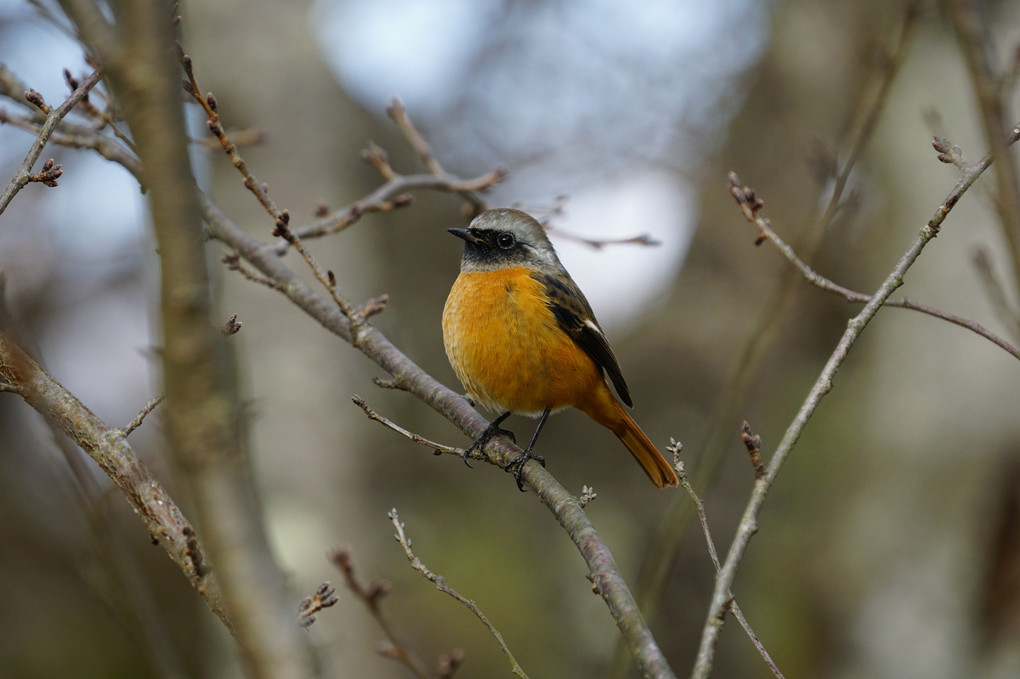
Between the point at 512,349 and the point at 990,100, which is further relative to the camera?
the point at 512,349

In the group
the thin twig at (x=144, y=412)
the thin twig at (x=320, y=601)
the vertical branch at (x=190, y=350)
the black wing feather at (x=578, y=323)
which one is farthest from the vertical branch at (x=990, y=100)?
the black wing feather at (x=578, y=323)

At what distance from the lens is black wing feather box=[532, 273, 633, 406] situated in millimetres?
4262

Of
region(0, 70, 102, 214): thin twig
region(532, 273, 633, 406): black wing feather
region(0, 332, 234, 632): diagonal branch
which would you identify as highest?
region(532, 273, 633, 406): black wing feather

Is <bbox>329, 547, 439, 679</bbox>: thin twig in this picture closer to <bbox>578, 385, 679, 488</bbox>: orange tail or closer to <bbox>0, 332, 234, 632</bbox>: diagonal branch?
<bbox>0, 332, 234, 632</bbox>: diagonal branch

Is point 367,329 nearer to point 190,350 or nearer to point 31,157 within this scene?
point 31,157

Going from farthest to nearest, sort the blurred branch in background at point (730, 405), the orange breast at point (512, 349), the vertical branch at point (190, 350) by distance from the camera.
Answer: the orange breast at point (512, 349) < the blurred branch in background at point (730, 405) < the vertical branch at point (190, 350)

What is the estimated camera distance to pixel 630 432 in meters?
4.54

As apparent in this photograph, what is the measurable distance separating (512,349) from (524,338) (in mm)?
88

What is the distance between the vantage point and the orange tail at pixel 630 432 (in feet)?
14.2

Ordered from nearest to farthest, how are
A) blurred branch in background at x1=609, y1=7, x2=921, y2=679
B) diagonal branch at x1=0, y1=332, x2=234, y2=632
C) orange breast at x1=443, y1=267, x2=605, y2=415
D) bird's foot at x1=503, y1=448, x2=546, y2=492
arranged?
diagonal branch at x1=0, y1=332, x2=234, y2=632 < blurred branch in background at x1=609, y1=7, x2=921, y2=679 < bird's foot at x1=503, y1=448, x2=546, y2=492 < orange breast at x1=443, y1=267, x2=605, y2=415

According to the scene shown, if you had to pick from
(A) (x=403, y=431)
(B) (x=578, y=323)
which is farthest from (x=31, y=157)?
(B) (x=578, y=323)

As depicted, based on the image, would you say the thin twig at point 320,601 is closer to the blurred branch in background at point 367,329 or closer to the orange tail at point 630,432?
the blurred branch in background at point 367,329

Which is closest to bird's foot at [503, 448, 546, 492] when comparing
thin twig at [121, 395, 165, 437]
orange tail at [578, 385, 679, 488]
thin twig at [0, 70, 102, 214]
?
orange tail at [578, 385, 679, 488]

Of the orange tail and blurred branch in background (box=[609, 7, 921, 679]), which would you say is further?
the orange tail
